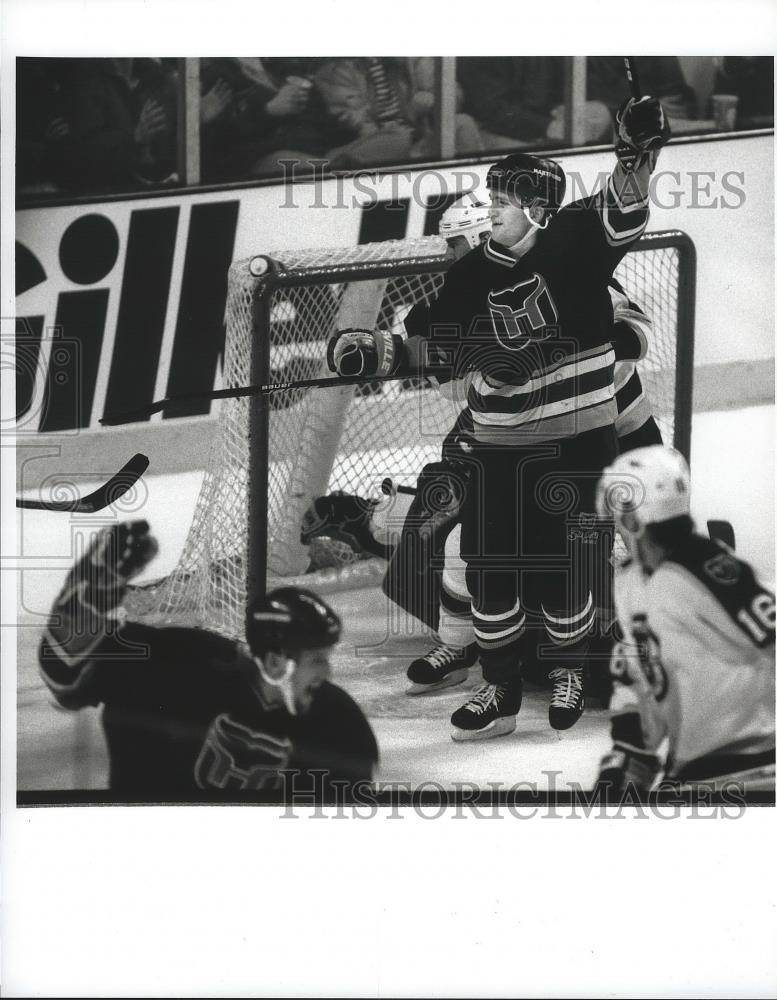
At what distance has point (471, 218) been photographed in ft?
7.60

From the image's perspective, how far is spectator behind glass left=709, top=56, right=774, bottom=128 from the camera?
2299mm

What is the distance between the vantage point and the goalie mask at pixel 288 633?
2.31 meters

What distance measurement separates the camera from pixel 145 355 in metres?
2.33

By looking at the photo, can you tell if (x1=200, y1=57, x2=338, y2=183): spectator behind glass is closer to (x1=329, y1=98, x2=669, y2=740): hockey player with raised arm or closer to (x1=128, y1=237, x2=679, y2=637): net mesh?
(x1=128, y1=237, x2=679, y2=637): net mesh

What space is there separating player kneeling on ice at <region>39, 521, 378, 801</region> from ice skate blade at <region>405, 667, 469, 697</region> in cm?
12

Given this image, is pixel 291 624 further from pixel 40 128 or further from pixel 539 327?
pixel 40 128

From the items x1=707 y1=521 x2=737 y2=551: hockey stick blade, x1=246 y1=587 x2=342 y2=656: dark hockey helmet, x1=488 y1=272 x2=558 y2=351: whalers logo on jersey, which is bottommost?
x1=246 y1=587 x2=342 y2=656: dark hockey helmet

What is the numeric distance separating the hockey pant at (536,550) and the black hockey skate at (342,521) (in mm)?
189

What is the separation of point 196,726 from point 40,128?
1.20 m

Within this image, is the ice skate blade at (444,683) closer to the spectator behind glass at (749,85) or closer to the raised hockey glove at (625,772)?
the raised hockey glove at (625,772)

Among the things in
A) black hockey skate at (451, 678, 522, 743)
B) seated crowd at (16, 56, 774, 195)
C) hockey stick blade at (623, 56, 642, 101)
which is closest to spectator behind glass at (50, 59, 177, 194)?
seated crowd at (16, 56, 774, 195)

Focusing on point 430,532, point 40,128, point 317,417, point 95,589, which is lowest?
point 95,589

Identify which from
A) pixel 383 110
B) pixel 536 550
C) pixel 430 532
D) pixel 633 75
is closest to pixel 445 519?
pixel 430 532

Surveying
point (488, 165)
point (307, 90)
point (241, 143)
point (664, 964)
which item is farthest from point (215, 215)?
point (664, 964)
